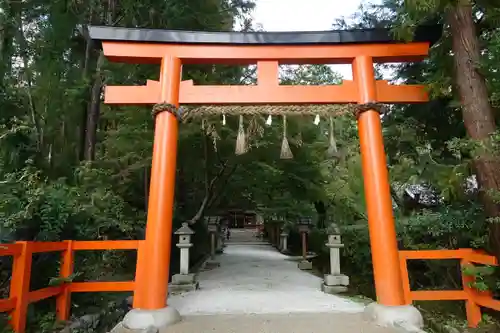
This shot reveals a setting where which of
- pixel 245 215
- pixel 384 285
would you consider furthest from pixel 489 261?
pixel 245 215

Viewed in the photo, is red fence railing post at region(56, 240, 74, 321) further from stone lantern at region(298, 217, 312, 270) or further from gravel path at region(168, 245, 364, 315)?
stone lantern at region(298, 217, 312, 270)

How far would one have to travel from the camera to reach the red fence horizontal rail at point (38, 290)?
3.67m

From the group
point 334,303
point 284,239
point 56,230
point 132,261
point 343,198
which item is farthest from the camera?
point 284,239

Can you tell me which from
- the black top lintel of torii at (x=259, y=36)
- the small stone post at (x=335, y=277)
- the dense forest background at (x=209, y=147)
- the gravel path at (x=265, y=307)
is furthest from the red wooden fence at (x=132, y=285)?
the black top lintel of torii at (x=259, y=36)

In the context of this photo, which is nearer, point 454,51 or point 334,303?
point 454,51

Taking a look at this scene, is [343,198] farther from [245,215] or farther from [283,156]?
[245,215]

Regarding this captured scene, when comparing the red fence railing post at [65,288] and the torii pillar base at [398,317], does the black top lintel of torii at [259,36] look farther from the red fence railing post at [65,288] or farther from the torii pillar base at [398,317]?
the torii pillar base at [398,317]

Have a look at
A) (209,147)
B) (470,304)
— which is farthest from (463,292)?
(209,147)

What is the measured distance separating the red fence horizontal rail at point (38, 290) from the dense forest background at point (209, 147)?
209 millimetres

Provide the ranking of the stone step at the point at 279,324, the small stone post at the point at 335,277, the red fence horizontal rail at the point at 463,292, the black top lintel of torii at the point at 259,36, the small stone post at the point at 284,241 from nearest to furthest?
the stone step at the point at 279,324
the red fence horizontal rail at the point at 463,292
the black top lintel of torii at the point at 259,36
the small stone post at the point at 335,277
the small stone post at the point at 284,241

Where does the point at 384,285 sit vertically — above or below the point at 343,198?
below

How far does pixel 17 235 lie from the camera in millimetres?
4645

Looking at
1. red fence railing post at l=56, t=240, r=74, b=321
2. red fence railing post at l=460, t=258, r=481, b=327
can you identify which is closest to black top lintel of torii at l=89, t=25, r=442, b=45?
red fence railing post at l=56, t=240, r=74, b=321

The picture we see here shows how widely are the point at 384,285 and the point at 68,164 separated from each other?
757cm
